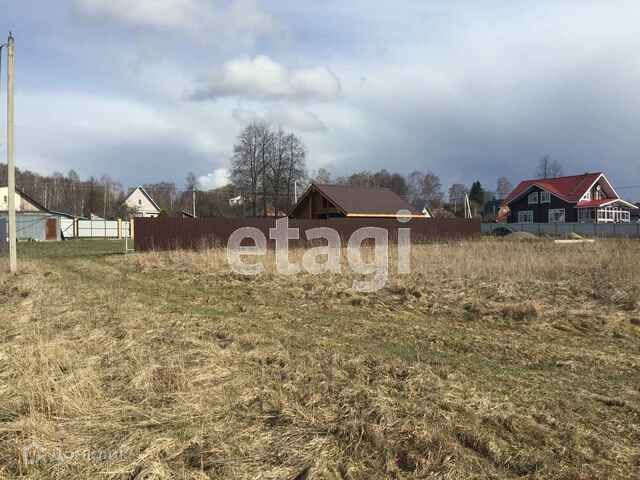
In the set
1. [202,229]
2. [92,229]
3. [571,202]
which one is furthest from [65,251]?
[571,202]

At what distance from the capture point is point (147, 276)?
1222 centimetres

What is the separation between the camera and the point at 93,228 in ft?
142

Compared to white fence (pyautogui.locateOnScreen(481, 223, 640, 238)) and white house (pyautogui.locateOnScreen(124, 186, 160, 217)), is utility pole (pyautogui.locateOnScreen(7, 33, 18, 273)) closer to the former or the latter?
white fence (pyautogui.locateOnScreen(481, 223, 640, 238))

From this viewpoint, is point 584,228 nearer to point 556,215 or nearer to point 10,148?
point 556,215

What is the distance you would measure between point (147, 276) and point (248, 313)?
245 inches

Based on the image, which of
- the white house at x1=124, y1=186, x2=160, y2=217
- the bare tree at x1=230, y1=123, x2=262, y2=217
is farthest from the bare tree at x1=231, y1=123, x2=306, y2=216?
the white house at x1=124, y1=186, x2=160, y2=217

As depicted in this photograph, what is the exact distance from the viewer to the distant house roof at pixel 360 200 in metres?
27.7

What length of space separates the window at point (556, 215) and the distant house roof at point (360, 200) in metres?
19.7

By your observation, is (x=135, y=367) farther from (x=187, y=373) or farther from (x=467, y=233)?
(x=467, y=233)

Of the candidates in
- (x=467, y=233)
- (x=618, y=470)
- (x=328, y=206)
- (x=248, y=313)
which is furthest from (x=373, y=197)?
(x=618, y=470)

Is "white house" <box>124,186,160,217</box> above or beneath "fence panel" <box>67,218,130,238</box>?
above

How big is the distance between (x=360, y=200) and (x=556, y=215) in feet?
78.3

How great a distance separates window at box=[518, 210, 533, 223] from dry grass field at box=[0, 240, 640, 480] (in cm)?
4037

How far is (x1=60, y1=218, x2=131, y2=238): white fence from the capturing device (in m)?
41.4
